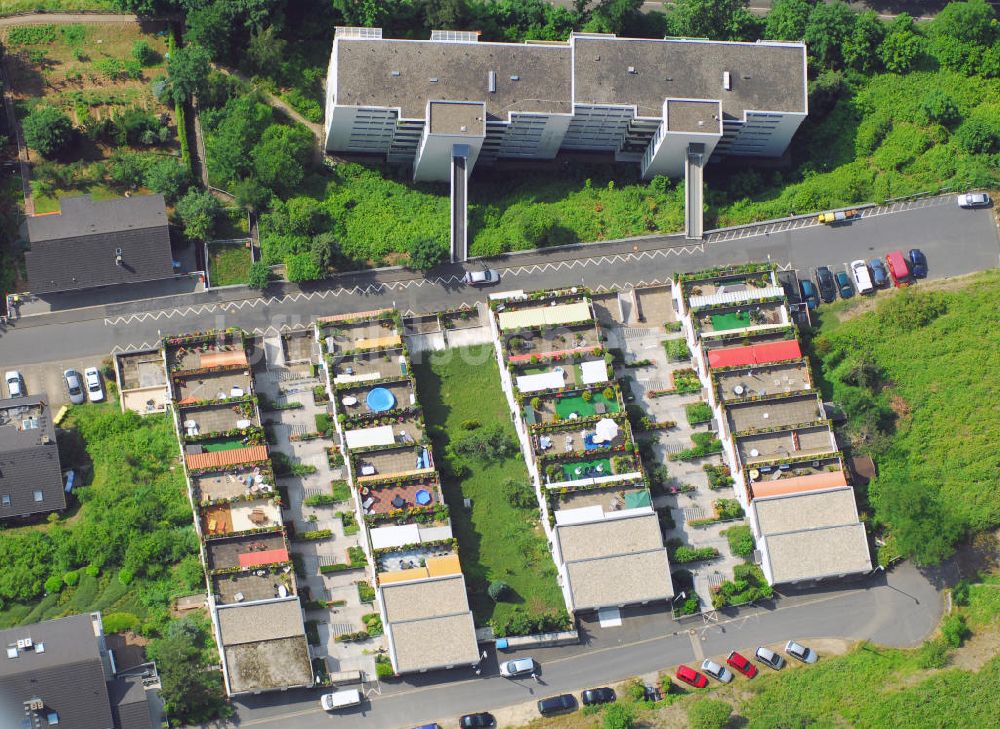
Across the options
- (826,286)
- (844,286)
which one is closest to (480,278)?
(826,286)

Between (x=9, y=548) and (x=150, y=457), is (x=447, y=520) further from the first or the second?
(x=9, y=548)

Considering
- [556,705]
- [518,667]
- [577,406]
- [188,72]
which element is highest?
[188,72]

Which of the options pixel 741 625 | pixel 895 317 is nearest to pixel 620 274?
pixel 895 317

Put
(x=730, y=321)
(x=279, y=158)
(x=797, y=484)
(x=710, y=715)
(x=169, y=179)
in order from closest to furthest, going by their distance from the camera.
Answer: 1. (x=710, y=715)
2. (x=797, y=484)
3. (x=730, y=321)
4. (x=279, y=158)
5. (x=169, y=179)

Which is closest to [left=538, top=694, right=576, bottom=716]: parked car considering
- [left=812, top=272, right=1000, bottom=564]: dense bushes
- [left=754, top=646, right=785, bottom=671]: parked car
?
[left=754, top=646, right=785, bottom=671]: parked car

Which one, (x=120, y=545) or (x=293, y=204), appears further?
(x=293, y=204)

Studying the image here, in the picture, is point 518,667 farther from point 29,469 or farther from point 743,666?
point 29,469

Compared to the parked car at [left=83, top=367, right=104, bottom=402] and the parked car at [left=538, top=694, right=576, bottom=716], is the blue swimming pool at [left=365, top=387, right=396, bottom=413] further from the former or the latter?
the parked car at [left=538, top=694, right=576, bottom=716]

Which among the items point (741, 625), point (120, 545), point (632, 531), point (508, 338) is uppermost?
point (508, 338)
